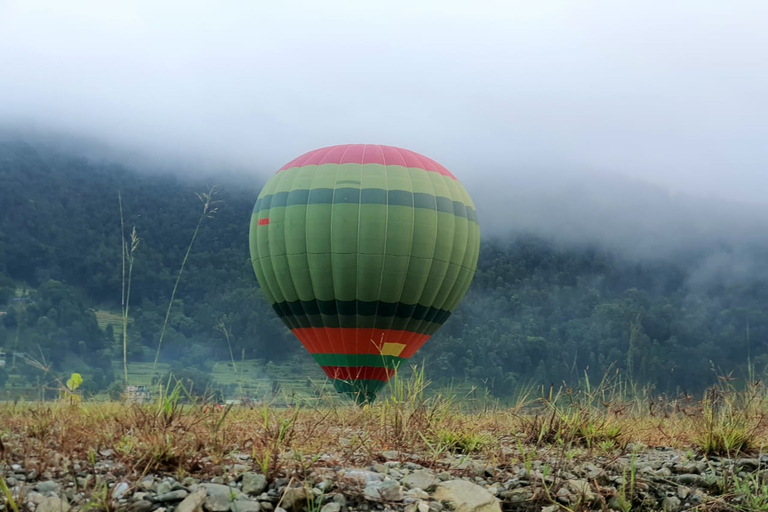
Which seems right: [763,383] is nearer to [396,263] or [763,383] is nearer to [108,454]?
[108,454]

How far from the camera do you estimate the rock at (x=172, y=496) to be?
4711mm

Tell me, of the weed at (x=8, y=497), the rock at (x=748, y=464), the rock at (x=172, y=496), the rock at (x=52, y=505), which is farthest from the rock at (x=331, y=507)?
the rock at (x=748, y=464)

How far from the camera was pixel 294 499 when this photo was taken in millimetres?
4832

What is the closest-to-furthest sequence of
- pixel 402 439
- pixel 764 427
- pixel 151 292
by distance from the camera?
pixel 402 439 → pixel 764 427 → pixel 151 292

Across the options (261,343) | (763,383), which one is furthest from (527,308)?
(763,383)

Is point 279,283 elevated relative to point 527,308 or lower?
elevated

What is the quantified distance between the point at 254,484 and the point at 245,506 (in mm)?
258

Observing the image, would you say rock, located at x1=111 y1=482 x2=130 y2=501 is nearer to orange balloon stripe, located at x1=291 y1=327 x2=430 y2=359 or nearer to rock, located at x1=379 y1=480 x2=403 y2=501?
rock, located at x1=379 y1=480 x2=403 y2=501

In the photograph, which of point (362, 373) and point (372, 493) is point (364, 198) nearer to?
point (362, 373)

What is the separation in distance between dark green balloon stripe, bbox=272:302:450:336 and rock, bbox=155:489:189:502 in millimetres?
18458

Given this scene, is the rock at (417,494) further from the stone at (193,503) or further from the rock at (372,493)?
the stone at (193,503)

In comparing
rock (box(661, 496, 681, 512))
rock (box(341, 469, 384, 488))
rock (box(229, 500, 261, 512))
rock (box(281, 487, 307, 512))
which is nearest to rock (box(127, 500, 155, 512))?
rock (box(229, 500, 261, 512))

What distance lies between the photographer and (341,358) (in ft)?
78.0

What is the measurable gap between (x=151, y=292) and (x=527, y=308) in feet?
314
